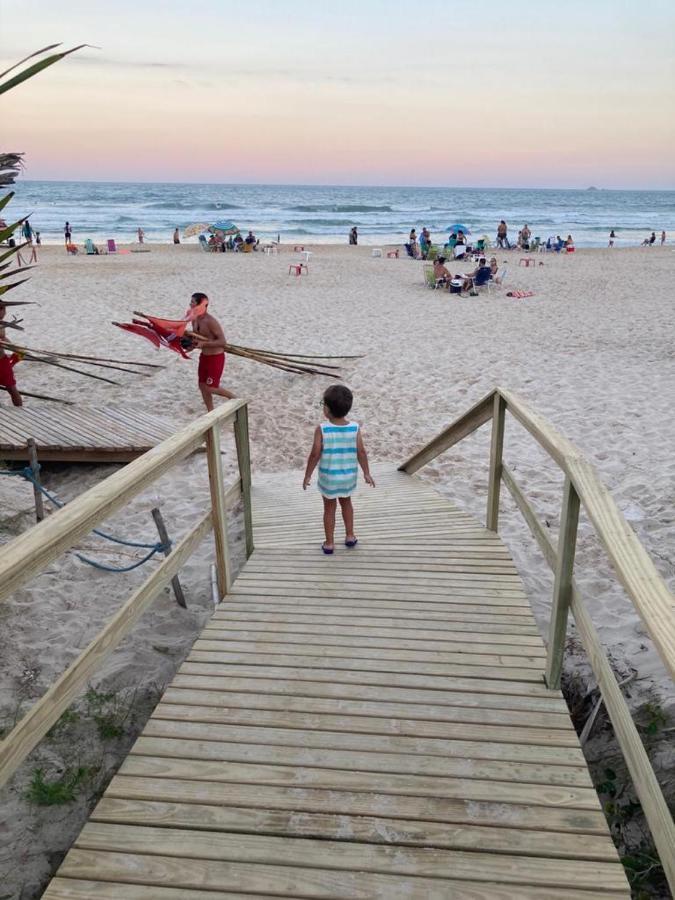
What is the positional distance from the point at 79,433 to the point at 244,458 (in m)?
3.15

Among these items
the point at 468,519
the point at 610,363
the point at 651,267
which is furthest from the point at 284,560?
the point at 651,267

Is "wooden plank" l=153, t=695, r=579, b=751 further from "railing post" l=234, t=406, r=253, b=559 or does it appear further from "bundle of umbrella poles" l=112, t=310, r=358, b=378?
"bundle of umbrella poles" l=112, t=310, r=358, b=378

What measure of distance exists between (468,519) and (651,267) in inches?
826

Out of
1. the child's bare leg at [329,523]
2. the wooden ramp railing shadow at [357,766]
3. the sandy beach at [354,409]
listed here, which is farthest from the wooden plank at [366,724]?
the child's bare leg at [329,523]

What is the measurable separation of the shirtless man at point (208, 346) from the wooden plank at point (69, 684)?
4.79 m

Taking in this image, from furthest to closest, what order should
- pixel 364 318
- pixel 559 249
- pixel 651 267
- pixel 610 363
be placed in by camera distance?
pixel 559 249 < pixel 651 267 < pixel 364 318 < pixel 610 363

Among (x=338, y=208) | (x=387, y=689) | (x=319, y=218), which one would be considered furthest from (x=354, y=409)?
(x=338, y=208)

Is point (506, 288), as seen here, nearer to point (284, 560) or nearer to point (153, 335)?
point (153, 335)

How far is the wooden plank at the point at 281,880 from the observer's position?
1543 millimetres

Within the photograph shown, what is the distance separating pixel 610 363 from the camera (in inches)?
378

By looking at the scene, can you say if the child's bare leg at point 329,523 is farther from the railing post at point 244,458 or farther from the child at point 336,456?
the railing post at point 244,458

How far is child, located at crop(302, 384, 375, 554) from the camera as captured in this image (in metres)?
3.48

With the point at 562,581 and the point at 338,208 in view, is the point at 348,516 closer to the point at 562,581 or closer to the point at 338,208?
the point at 562,581

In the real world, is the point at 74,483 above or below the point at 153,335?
below
